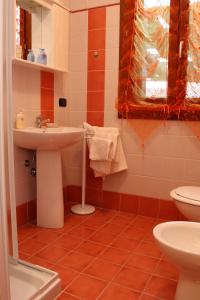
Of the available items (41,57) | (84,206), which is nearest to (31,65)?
(41,57)

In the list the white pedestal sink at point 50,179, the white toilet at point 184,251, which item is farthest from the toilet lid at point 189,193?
the white pedestal sink at point 50,179

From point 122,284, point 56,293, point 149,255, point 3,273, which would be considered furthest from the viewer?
point 149,255

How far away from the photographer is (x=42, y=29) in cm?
241

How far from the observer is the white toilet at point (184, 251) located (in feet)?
3.83

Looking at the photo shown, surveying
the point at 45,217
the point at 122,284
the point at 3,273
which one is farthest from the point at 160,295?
the point at 45,217

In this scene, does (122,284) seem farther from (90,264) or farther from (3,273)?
(3,273)

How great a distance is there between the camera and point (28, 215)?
2.43 m

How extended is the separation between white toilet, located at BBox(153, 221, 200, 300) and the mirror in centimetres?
167

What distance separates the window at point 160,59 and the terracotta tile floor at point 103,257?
3.29 ft

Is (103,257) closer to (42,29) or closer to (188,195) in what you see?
(188,195)

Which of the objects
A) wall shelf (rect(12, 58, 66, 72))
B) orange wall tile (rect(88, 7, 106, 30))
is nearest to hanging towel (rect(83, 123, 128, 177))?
wall shelf (rect(12, 58, 66, 72))

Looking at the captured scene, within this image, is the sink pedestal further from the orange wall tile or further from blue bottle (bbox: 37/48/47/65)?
the orange wall tile

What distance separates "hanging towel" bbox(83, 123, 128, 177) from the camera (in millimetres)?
2461

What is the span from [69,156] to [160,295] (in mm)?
1693
